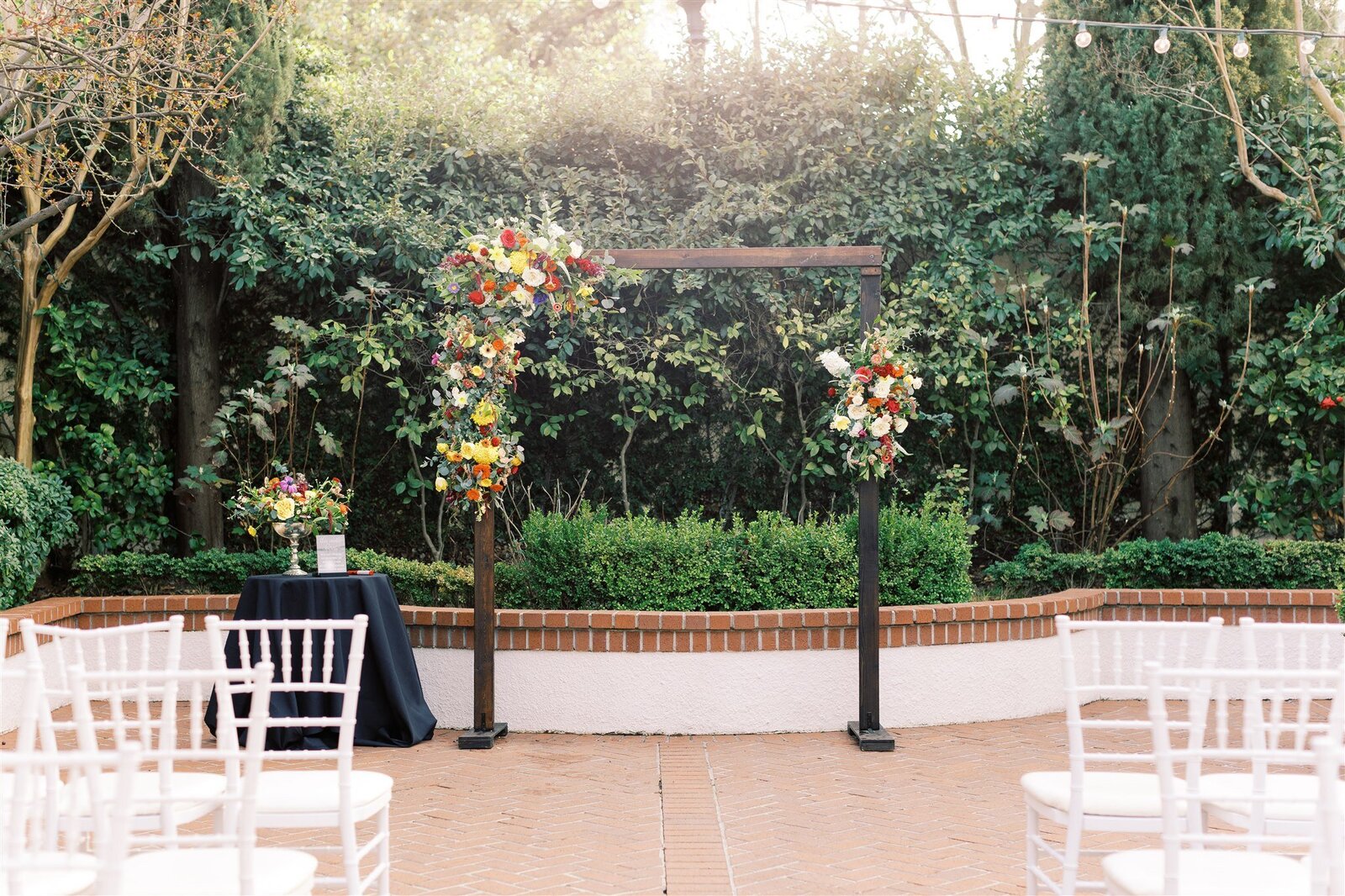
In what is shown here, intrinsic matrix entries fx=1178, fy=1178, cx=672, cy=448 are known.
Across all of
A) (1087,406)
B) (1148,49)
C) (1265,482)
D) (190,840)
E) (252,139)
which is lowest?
(190,840)

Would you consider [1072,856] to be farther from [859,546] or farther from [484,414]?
[484,414]

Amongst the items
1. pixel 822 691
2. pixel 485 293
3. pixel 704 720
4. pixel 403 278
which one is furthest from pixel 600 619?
pixel 403 278

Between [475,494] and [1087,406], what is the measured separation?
4145mm

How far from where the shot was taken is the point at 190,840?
8.00ft

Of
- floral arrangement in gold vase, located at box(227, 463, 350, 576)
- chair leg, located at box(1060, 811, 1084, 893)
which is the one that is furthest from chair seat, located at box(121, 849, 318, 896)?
floral arrangement in gold vase, located at box(227, 463, 350, 576)

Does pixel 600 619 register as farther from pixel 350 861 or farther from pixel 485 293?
pixel 350 861

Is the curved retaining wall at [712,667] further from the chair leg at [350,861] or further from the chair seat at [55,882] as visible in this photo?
the chair seat at [55,882]

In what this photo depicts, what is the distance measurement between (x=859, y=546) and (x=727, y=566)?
0.74 m

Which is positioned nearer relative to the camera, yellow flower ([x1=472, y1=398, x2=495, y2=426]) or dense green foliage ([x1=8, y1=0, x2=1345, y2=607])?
yellow flower ([x1=472, y1=398, x2=495, y2=426])

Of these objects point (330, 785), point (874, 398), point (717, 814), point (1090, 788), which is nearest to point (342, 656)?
point (717, 814)

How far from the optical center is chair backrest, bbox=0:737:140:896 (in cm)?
166

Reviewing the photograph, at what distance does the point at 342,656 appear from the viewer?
17.8 ft

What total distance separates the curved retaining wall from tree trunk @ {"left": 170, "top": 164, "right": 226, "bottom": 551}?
A: 1464 millimetres

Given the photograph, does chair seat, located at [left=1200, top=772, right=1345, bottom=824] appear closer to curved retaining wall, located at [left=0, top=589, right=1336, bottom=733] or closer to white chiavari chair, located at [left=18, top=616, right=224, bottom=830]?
white chiavari chair, located at [left=18, top=616, right=224, bottom=830]
